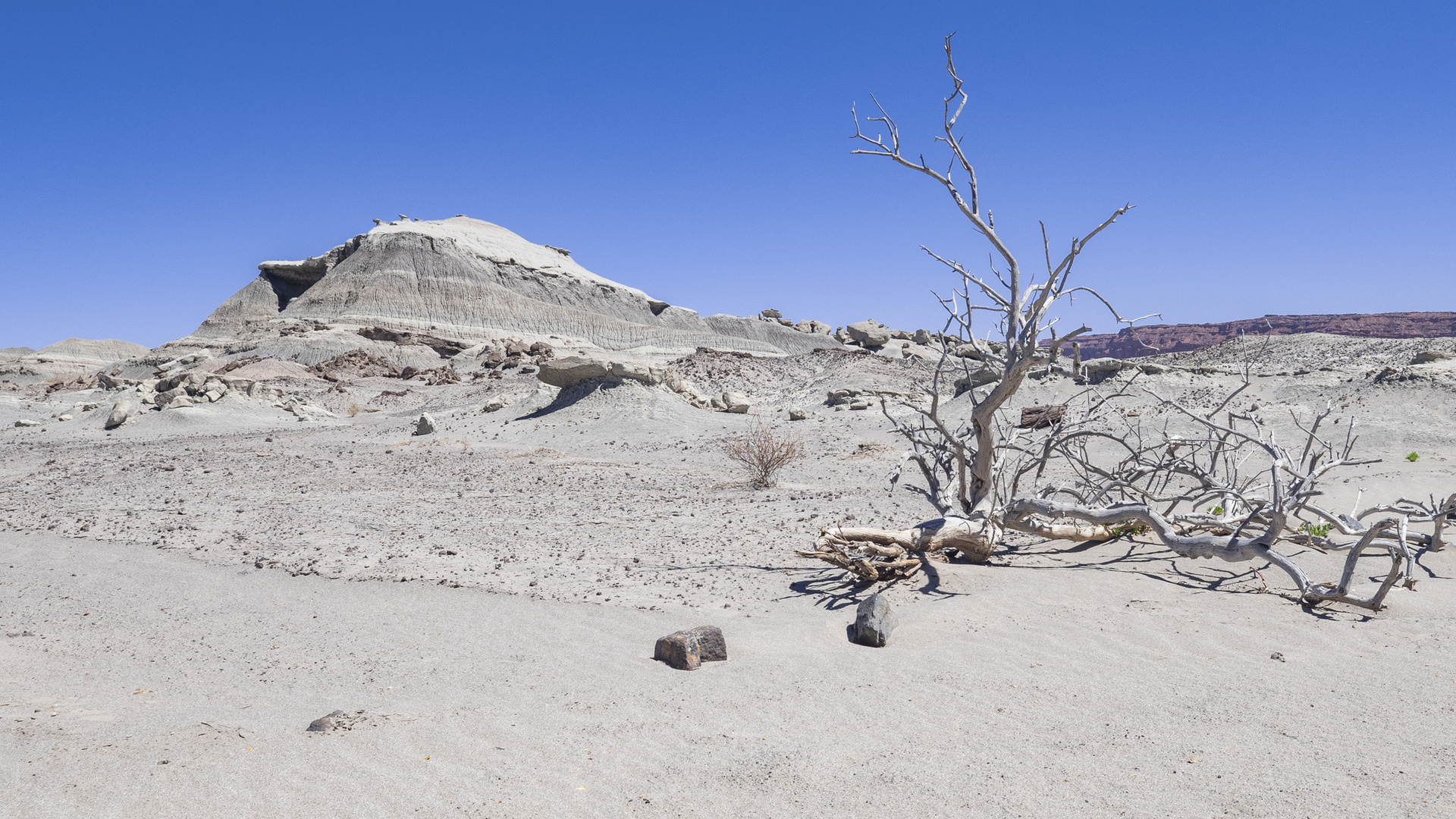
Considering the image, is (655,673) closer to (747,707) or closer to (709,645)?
(709,645)

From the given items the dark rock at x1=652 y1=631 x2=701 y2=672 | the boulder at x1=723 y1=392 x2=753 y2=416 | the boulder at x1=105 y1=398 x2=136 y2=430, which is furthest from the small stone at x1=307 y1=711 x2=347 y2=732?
the boulder at x1=105 y1=398 x2=136 y2=430

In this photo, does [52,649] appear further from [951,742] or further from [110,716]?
[951,742]

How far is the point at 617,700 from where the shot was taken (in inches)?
142

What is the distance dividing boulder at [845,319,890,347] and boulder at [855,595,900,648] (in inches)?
1303

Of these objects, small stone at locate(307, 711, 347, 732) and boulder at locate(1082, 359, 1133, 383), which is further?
boulder at locate(1082, 359, 1133, 383)

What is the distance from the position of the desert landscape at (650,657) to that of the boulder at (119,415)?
20.2ft

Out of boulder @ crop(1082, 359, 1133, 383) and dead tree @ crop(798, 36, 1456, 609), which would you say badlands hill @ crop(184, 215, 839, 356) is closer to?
boulder @ crop(1082, 359, 1133, 383)

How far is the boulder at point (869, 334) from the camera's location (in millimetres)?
36938

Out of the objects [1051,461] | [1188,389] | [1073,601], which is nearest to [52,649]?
[1073,601]

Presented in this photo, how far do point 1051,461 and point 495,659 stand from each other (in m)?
8.41

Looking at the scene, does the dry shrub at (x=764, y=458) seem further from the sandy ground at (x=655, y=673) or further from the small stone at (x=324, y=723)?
the small stone at (x=324, y=723)

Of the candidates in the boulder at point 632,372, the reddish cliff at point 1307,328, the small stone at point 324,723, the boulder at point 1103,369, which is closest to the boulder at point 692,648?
the small stone at point 324,723

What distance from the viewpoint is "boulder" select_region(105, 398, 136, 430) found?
54.5ft

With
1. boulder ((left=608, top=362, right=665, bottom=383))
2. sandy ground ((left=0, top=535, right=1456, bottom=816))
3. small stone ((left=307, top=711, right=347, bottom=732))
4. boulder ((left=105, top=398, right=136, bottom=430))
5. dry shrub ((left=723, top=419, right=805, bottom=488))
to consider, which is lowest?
sandy ground ((left=0, top=535, right=1456, bottom=816))
